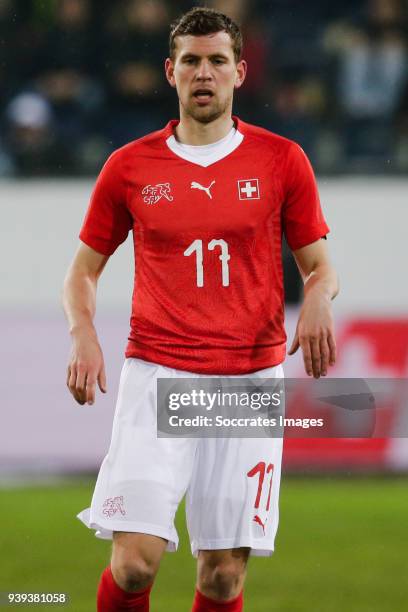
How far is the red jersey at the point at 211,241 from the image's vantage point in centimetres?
379

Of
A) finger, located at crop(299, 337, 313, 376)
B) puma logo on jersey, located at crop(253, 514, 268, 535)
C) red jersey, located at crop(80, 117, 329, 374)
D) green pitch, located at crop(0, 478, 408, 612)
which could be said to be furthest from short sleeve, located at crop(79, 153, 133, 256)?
green pitch, located at crop(0, 478, 408, 612)

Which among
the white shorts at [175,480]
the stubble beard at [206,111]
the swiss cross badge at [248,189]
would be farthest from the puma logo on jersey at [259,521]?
the stubble beard at [206,111]

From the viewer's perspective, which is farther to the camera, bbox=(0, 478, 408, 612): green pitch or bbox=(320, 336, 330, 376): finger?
bbox=(0, 478, 408, 612): green pitch

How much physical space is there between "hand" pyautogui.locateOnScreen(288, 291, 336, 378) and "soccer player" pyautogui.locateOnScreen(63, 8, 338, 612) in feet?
0.30

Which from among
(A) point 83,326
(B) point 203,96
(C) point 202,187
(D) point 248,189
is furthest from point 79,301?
(B) point 203,96

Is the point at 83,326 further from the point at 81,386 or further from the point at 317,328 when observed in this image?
the point at 317,328

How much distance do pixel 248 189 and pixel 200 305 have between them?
36 cm

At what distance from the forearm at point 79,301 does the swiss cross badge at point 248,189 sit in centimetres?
51

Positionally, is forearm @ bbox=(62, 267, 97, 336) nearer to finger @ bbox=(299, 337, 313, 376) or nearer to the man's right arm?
the man's right arm

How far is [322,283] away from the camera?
374cm

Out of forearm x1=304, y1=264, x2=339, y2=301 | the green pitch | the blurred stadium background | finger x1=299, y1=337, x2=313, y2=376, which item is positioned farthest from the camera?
the blurred stadium background

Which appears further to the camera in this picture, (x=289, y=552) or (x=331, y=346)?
(x=289, y=552)

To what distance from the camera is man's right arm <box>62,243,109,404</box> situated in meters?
3.65

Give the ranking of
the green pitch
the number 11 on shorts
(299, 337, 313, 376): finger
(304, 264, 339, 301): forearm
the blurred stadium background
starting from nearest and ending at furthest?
1. (299, 337, 313, 376): finger
2. (304, 264, 339, 301): forearm
3. the number 11 on shorts
4. the green pitch
5. the blurred stadium background
